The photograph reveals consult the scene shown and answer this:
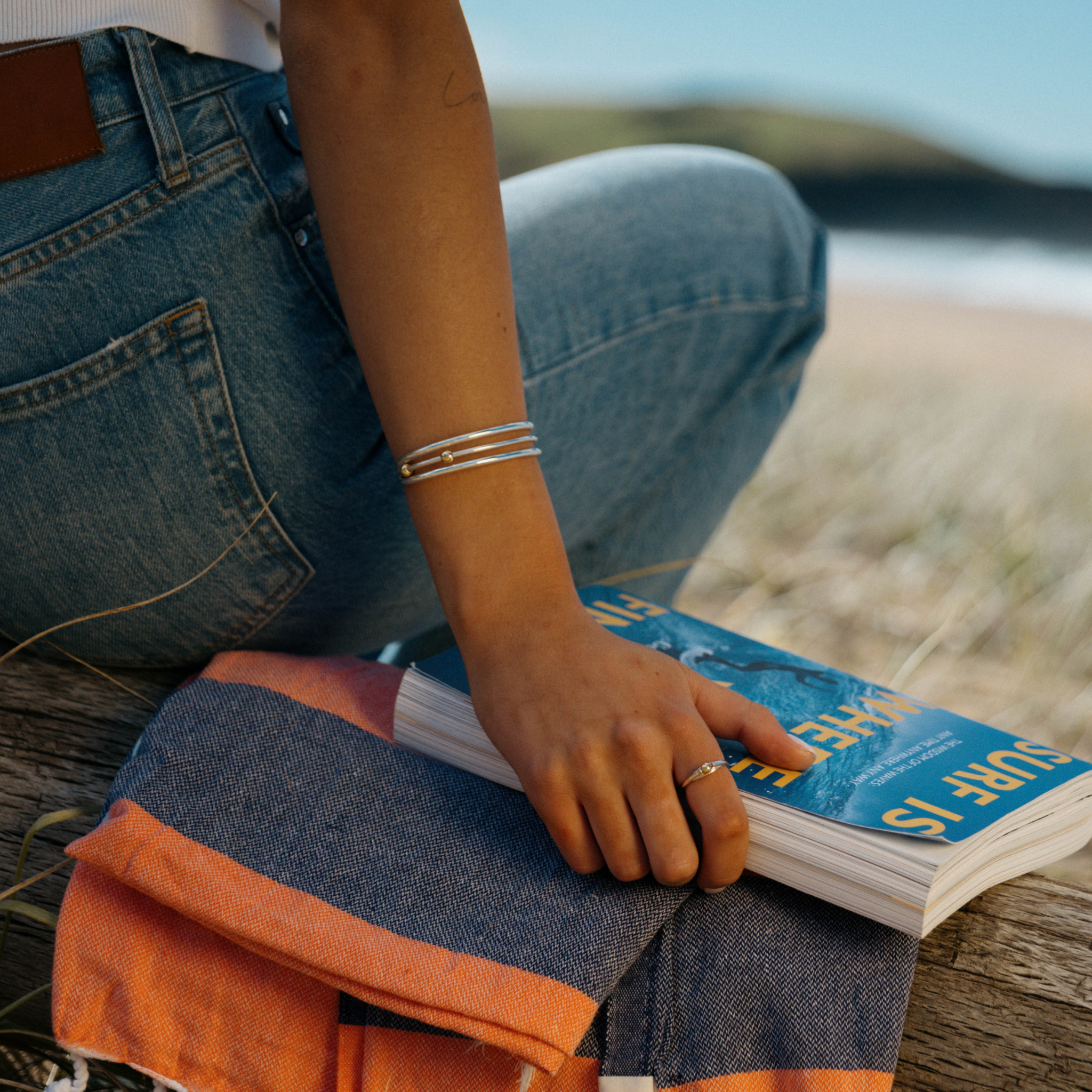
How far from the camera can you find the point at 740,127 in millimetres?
16078

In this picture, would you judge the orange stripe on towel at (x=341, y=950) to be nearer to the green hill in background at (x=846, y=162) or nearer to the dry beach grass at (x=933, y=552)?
the dry beach grass at (x=933, y=552)

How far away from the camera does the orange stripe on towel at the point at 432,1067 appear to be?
0.47 m

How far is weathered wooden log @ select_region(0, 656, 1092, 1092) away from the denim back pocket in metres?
0.13

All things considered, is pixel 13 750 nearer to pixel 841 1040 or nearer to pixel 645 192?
pixel 841 1040

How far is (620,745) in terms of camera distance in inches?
18.3

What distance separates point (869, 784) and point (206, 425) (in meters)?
0.47

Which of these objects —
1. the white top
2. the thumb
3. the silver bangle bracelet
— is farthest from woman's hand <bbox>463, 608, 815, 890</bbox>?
the white top

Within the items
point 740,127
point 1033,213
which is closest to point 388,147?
point 1033,213

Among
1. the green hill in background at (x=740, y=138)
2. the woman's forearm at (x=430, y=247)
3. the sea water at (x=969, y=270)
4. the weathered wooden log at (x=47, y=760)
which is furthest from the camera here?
the green hill in background at (x=740, y=138)

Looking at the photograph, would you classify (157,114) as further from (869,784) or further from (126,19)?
(869,784)

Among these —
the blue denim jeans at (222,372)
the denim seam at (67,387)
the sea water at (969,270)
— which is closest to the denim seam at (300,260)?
the blue denim jeans at (222,372)

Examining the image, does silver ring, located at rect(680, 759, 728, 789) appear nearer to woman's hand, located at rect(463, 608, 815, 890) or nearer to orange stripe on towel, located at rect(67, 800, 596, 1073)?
woman's hand, located at rect(463, 608, 815, 890)

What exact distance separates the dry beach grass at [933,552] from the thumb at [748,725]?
84 centimetres

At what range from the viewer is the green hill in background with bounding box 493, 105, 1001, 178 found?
13414 mm
